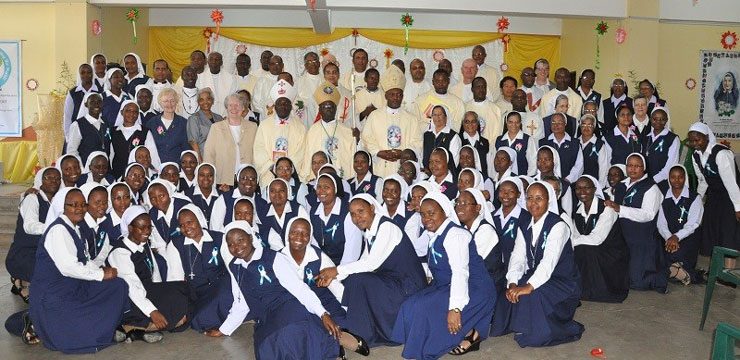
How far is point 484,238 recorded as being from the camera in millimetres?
5141

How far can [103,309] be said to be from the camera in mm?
4879

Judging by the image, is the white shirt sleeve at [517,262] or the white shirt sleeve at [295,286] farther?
the white shirt sleeve at [517,262]

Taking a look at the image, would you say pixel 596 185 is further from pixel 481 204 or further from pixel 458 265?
pixel 458 265

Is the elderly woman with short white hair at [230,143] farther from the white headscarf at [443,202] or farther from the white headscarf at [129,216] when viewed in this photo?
the white headscarf at [443,202]

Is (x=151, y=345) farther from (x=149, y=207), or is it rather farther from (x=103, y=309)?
(x=149, y=207)

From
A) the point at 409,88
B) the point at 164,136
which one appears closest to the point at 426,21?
the point at 409,88

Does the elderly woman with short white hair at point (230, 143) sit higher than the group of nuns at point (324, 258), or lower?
higher

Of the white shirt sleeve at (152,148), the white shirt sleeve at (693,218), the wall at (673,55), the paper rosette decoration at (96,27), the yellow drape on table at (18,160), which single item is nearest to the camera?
the white shirt sleeve at (693,218)

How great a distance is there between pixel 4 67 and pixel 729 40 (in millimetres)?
11529

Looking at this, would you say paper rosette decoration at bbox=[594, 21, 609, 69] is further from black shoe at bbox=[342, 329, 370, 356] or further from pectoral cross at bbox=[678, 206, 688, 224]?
black shoe at bbox=[342, 329, 370, 356]

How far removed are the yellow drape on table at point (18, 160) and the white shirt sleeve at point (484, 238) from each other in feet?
26.6

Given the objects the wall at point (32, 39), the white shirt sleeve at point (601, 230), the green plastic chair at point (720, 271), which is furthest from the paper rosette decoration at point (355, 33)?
the green plastic chair at point (720, 271)

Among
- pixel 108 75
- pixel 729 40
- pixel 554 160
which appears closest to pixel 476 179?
pixel 554 160

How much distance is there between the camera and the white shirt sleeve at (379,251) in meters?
5.01
